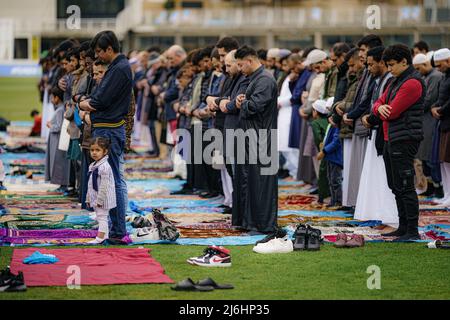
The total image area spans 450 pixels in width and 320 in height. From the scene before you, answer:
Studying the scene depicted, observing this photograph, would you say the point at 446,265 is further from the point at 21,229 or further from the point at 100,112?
the point at 21,229

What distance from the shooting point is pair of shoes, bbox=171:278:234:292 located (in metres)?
8.48

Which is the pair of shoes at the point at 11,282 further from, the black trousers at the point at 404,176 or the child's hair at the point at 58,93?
the child's hair at the point at 58,93

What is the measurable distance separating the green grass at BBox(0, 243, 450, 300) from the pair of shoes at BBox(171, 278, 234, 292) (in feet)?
0.22

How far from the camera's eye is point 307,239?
1083 centimetres

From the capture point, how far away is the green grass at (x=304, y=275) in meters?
8.38

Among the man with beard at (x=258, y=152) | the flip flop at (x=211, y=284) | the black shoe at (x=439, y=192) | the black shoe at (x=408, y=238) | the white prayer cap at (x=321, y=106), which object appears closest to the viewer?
the flip flop at (x=211, y=284)

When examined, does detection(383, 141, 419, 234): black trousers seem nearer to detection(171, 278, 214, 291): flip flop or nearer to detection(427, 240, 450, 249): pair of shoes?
detection(427, 240, 450, 249): pair of shoes

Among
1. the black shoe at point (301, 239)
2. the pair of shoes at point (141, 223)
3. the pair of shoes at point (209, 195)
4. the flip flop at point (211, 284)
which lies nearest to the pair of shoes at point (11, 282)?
the flip flop at point (211, 284)

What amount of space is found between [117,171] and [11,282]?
281 cm

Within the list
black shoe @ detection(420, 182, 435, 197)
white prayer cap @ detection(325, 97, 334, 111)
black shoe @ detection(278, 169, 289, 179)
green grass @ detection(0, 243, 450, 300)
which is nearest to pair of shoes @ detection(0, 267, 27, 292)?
green grass @ detection(0, 243, 450, 300)

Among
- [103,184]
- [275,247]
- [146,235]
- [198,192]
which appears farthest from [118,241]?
[198,192]

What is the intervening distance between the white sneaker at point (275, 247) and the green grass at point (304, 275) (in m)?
0.11

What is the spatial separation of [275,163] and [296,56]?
17.5 feet

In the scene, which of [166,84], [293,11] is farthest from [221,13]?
[166,84]
